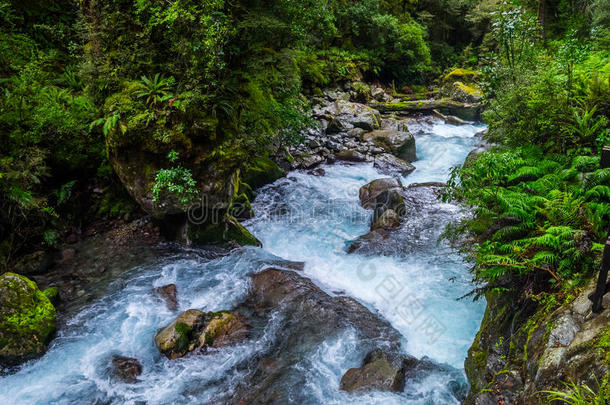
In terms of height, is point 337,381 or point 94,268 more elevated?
point 94,268

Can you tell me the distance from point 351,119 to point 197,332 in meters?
13.1

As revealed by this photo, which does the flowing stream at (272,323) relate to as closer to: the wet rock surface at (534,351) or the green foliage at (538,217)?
the wet rock surface at (534,351)

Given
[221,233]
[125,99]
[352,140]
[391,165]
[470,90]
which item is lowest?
[221,233]

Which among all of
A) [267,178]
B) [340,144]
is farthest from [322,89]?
[267,178]

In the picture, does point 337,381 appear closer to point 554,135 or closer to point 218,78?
point 554,135

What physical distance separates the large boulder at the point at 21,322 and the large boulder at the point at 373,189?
321 inches

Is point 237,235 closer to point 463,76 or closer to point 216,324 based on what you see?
point 216,324

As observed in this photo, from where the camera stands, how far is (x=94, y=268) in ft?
24.6

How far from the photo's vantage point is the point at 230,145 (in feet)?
26.0

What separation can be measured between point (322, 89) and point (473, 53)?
18.3 metres

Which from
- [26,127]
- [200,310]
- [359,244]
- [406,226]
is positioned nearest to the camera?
[200,310]

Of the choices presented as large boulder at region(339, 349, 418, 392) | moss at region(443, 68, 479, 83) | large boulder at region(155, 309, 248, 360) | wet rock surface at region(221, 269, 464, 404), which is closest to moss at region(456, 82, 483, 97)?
moss at region(443, 68, 479, 83)

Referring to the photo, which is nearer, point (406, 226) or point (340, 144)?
point (406, 226)

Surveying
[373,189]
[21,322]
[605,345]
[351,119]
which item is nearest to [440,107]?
[351,119]
